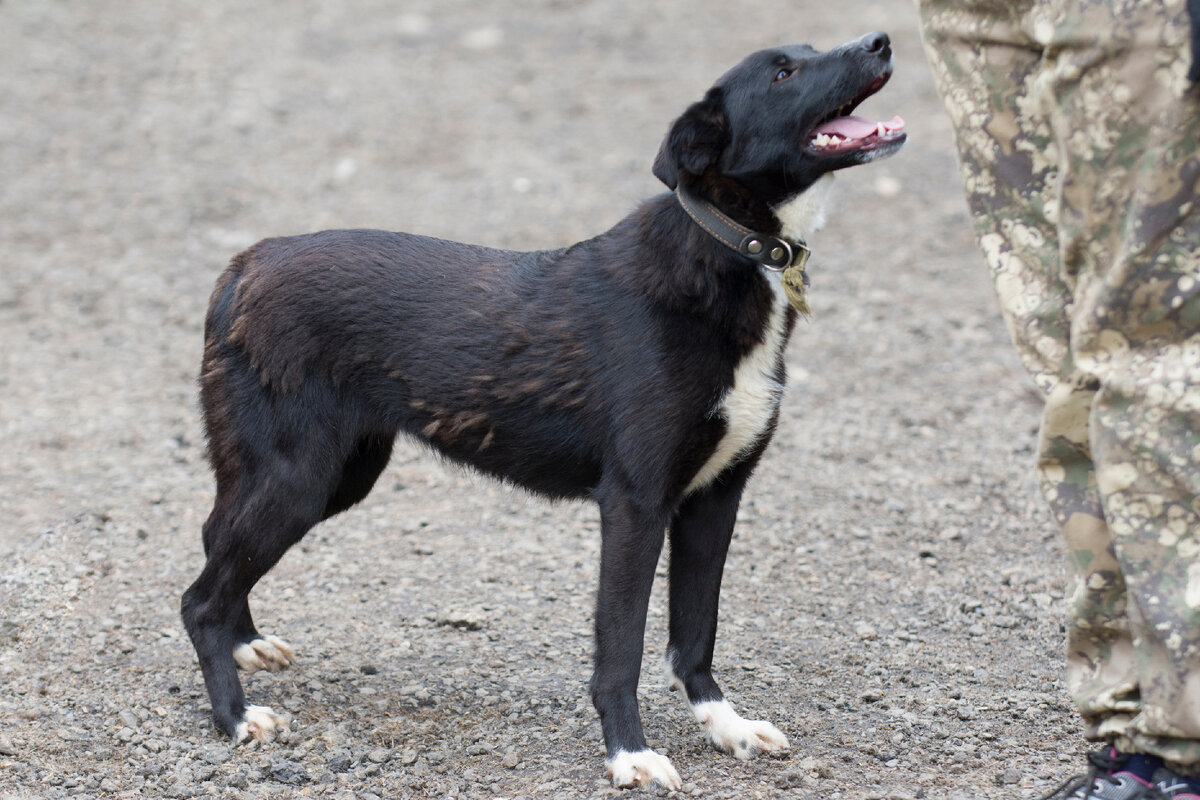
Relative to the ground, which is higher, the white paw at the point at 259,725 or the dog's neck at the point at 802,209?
the dog's neck at the point at 802,209

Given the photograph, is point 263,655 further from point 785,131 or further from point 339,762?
point 785,131

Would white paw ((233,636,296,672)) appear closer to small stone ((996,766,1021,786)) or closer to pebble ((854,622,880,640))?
pebble ((854,622,880,640))

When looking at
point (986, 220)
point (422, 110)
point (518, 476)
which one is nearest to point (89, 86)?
point (422, 110)

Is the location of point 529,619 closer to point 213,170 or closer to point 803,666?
point 803,666

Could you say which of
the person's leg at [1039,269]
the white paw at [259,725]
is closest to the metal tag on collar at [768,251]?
the person's leg at [1039,269]

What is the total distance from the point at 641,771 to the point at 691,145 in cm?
150

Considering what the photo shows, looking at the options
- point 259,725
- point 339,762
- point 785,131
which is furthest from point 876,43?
point 259,725

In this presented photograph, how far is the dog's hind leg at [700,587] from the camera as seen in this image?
11.0 ft

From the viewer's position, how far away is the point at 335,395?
11.3ft

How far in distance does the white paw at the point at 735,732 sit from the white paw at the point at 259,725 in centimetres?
111

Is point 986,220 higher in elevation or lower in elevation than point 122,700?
higher

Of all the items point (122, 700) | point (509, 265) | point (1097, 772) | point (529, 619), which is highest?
point (509, 265)

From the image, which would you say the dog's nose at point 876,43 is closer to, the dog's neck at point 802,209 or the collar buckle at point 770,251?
the dog's neck at point 802,209

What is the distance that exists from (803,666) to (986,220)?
62.1 inches
